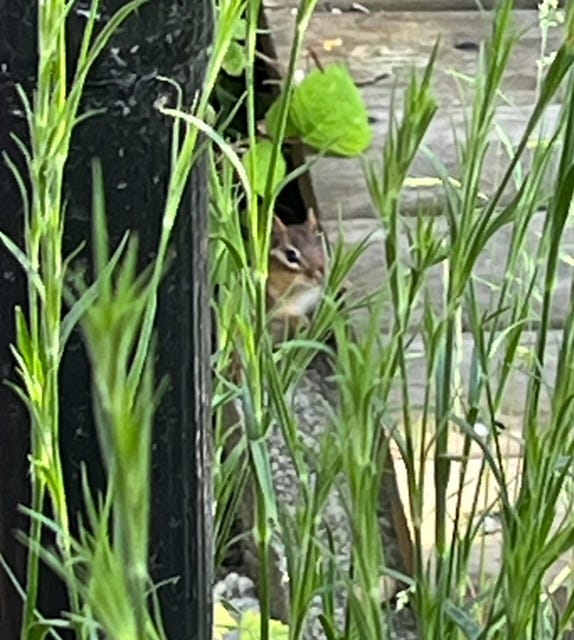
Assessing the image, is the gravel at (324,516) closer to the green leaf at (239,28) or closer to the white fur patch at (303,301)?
the white fur patch at (303,301)

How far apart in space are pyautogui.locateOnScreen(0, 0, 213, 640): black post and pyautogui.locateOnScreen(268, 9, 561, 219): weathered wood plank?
136 cm

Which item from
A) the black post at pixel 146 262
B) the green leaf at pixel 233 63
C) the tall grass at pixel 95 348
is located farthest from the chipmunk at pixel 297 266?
the tall grass at pixel 95 348

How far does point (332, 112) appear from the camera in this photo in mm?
2631

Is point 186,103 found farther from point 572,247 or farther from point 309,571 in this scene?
point 572,247

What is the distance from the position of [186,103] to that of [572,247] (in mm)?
1354

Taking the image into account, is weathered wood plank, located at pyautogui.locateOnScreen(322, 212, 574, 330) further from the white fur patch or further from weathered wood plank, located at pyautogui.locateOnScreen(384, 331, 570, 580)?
the white fur patch

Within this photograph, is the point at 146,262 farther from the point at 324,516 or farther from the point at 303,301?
the point at 303,301

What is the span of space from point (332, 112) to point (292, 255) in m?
0.34

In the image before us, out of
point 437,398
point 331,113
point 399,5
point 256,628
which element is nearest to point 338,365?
point 437,398

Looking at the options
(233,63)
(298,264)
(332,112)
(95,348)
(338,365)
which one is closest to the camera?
(95,348)

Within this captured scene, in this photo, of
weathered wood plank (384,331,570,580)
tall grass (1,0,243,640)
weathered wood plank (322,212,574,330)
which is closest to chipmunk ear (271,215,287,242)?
weathered wood plank (322,212,574,330)

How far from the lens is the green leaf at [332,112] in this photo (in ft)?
8.57

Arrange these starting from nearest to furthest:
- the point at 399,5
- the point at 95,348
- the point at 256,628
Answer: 1. the point at 95,348
2. the point at 256,628
3. the point at 399,5

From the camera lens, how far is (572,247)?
226 cm
